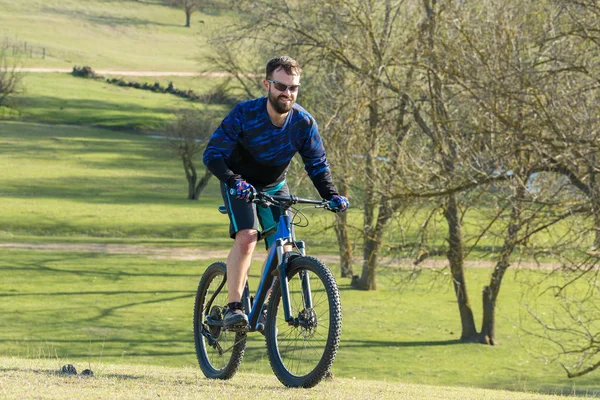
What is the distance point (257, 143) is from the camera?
7051mm

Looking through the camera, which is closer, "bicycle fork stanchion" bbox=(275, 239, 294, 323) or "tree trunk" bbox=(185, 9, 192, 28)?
"bicycle fork stanchion" bbox=(275, 239, 294, 323)

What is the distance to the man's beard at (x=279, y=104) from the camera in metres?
6.88

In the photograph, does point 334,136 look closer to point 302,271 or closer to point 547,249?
point 547,249

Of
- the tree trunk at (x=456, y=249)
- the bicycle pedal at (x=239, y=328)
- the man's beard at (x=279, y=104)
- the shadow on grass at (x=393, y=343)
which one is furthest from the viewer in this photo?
the shadow on grass at (x=393, y=343)

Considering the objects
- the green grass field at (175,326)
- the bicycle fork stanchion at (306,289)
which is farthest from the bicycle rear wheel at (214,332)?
the green grass field at (175,326)

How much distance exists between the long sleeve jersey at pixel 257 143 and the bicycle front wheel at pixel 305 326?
70 cm

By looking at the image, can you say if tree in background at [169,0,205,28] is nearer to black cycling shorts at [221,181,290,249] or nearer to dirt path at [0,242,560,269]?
dirt path at [0,242,560,269]

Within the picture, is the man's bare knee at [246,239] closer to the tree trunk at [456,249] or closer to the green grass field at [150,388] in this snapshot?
the green grass field at [150,388]

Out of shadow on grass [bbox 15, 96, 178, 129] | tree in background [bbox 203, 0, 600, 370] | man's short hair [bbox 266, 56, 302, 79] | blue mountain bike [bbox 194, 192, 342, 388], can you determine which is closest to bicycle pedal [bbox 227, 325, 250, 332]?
blue mountain bike [bbox 194, 192, 342, 388]

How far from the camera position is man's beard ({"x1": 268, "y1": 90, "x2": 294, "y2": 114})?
6879 mm

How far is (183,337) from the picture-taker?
2077 cm

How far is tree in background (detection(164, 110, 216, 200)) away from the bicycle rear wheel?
1579 inches

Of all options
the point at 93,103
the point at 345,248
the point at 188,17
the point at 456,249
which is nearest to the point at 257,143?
the point at 456,249

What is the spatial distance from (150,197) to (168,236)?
353 inches
